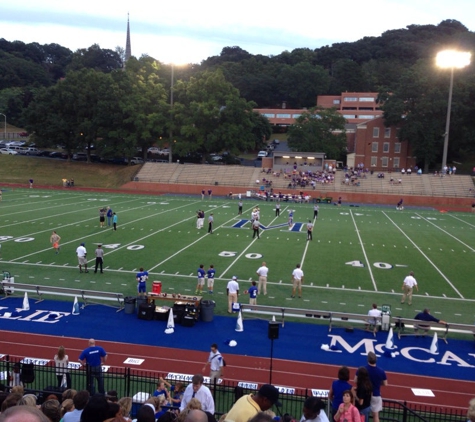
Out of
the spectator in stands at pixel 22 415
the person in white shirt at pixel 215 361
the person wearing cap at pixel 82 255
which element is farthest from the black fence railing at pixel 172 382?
the person wearing cap at pixel 82 255

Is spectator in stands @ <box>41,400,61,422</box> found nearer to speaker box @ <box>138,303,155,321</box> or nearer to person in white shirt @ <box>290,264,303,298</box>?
speaker box @ <box>138,303,155,321</box>

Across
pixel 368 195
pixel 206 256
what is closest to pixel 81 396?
pixel 206 256

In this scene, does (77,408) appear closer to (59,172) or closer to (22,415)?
(22,415)

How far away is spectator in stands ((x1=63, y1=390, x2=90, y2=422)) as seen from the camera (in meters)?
5.48

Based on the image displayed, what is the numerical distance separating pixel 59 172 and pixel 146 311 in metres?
54.7

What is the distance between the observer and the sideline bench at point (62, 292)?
16375 mm

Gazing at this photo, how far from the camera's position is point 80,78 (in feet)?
233

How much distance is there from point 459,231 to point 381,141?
134 feet

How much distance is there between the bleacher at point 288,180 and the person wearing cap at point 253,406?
5351 centimetres

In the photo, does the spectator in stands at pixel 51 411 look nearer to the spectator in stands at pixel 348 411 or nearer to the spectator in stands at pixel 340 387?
the spectator in stands at pixel 348 411

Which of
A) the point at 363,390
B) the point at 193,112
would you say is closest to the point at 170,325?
the point at 363,390

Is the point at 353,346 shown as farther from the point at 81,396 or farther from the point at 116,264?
the point at 116,264

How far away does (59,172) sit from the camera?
6562 cm

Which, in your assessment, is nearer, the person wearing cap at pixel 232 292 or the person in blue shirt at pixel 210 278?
the person wearing cap at pixel 232 292
